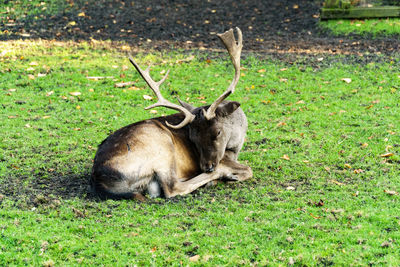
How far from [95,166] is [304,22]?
11.4 metres

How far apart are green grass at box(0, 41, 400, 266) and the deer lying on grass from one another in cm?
22

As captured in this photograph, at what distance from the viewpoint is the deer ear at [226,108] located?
7.02 m

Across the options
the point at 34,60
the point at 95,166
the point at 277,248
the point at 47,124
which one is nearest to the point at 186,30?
the point at 34,60

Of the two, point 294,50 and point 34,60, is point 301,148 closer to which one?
point 294,50

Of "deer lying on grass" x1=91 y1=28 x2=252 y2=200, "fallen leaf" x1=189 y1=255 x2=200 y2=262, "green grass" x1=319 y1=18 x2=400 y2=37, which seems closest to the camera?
"fallen leaf" x1=189 y1=255 x2=200 y2=262

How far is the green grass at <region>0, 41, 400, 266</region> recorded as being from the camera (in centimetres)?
500

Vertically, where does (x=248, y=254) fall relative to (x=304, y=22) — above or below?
above

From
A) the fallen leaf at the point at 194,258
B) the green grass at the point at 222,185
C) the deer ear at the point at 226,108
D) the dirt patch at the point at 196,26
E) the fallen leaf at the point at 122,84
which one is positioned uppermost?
the deer ear at the point at 226,108

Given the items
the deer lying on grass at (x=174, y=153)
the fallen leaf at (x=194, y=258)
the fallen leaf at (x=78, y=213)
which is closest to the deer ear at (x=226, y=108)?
the deer lying on grass at (x=174, y=153)

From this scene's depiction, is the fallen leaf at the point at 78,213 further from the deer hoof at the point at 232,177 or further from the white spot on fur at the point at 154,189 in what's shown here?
the deer hoof at the point at 232,177

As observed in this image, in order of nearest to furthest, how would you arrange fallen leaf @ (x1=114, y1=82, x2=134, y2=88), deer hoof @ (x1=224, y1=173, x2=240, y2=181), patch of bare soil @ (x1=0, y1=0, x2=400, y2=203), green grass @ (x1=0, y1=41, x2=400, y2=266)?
green grass @ (x1=0, y1=41, x2=400, y2=266) < deer hoof @ (x1=224, y1=173, x2=240, y2=181) < fallen leaf @ (x1=114, y1=82, x2=134, y2=88) < patch of bare soil @ (x1=0, y1=0, x2=400, y2=203)

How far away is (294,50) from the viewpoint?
44.4 feet

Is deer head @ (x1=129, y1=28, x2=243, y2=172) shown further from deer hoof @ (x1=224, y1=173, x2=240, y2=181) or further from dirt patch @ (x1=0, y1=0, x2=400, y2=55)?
dirt patch @ (x1=0, y1=0, x2=400, y2=55)

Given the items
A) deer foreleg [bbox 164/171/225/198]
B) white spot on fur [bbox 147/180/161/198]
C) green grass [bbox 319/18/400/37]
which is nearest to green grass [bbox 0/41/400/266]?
deer foreleg [bbox 164/171/225/198]
